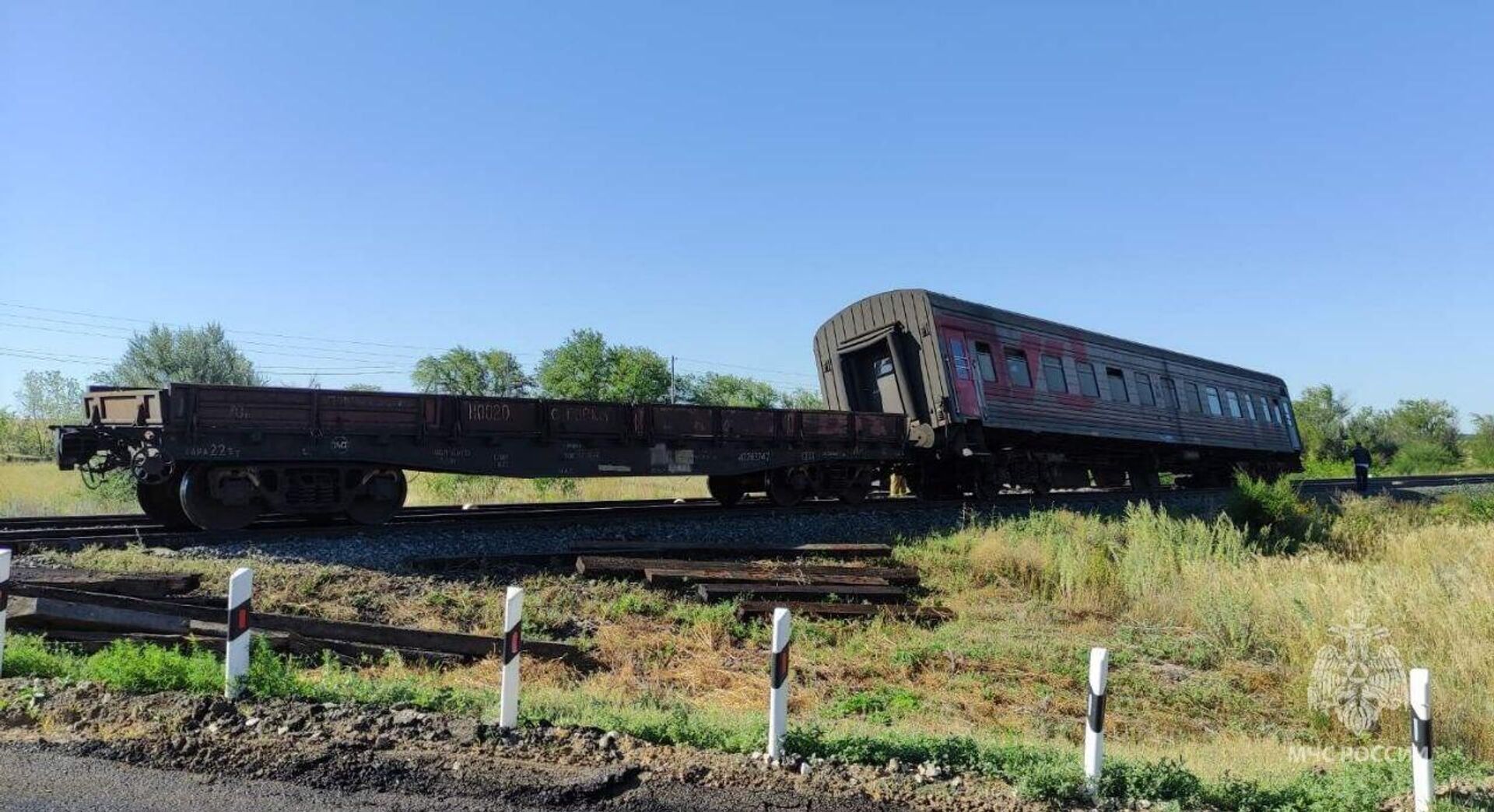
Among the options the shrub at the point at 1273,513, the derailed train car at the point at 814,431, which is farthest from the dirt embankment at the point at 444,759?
the shrub at the point at 1273,513

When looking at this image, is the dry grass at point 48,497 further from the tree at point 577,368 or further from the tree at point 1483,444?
the tree at point 1483,444

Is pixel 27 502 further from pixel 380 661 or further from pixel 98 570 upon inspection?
pixel 380 661

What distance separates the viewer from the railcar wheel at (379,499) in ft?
35.8

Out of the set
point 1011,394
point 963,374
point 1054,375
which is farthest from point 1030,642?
point 1054,375

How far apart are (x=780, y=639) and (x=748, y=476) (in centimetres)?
1035

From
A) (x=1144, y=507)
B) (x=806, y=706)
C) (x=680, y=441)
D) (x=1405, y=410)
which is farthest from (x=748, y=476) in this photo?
(x=1405, y=410)

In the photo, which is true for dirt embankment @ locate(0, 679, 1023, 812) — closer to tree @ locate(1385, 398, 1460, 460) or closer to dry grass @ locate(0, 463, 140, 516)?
dry grass @ locate(0, 463, 140, 516)

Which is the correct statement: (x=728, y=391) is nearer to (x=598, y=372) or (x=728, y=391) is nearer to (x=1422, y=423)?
(x=598, y=372)

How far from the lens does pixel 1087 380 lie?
59.9ft

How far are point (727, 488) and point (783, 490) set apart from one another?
1.01 meters

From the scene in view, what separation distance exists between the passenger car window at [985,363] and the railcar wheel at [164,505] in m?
12.3

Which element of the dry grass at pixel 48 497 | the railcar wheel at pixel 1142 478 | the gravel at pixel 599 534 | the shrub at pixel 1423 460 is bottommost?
the dry grass at pixel 48 497

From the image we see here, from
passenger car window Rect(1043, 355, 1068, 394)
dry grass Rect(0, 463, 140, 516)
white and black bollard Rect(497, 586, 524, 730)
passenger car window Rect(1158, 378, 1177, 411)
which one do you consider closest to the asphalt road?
white and black bollard Rect(497, 586, 524, 730)

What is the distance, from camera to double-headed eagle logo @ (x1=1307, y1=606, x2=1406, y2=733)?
7379mm
